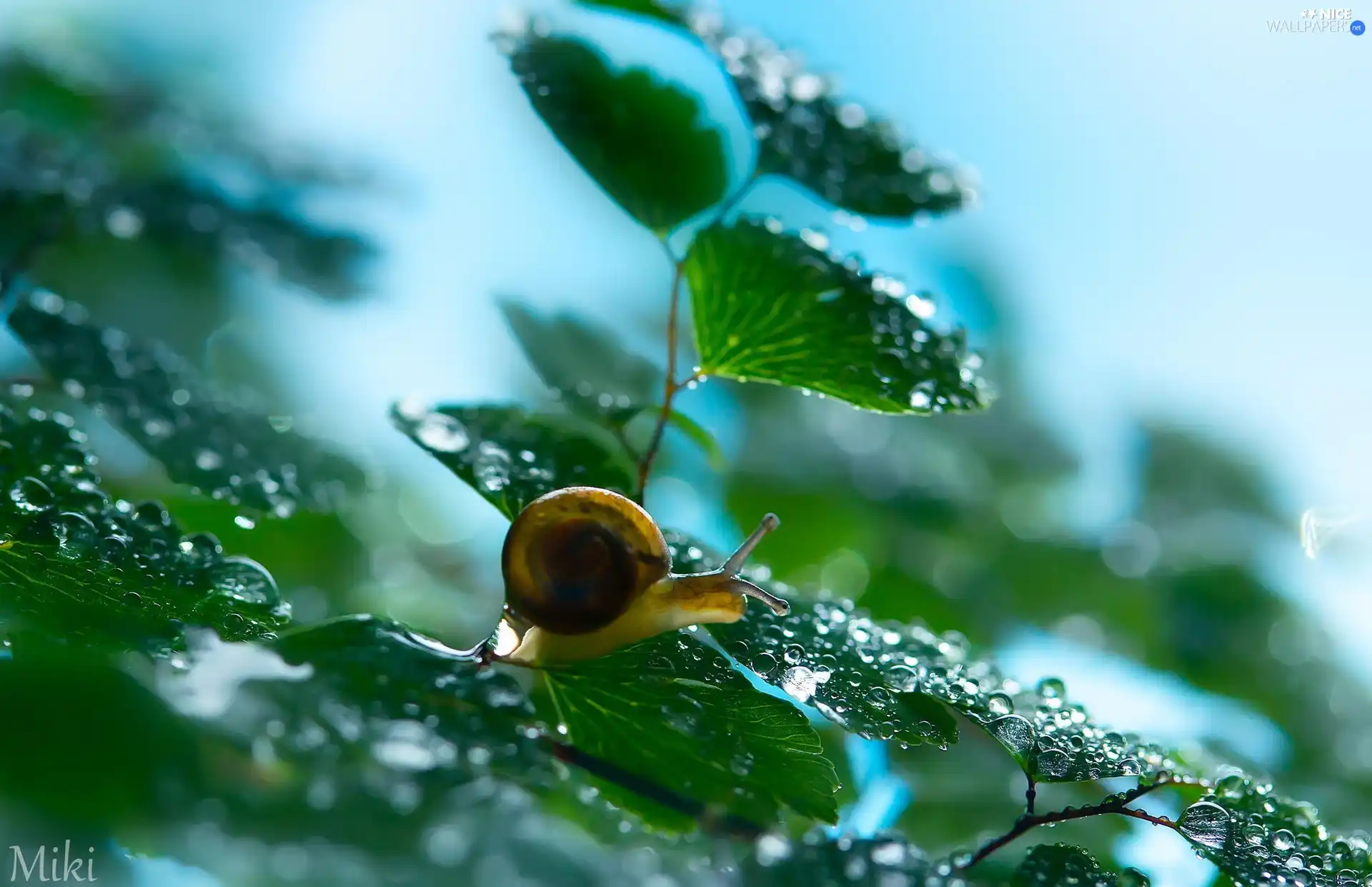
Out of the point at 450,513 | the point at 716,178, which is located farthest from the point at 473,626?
the point at 716,178

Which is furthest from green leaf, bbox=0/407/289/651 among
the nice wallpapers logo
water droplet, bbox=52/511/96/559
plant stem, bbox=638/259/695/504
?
the nice wallpapers logo

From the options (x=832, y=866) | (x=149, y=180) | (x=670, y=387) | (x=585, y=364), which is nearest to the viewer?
(x=832, y=866)

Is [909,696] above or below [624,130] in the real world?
below

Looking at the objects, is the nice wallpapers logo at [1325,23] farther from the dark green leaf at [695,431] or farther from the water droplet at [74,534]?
the water droplet at [74,534]

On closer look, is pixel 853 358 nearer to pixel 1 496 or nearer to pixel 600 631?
pixel 600 631

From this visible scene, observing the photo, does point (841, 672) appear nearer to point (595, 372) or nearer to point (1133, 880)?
point (1133, 880)

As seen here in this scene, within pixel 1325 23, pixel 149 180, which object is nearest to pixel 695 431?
pixel 149 180
